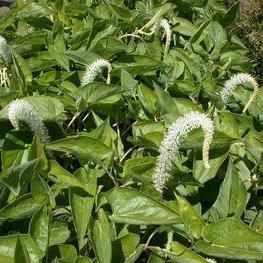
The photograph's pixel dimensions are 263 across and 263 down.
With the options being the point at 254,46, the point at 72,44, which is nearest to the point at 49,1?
the point at 72,44

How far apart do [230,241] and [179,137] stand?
237 millimetres

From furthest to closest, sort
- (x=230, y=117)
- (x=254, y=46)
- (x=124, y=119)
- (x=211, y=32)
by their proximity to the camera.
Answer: (x=254, y=46)
(x=211, y=32)
(x=124, y=119)
(x=230, y=117)

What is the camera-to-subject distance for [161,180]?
4.05 feet

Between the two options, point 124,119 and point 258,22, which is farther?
point 258,22

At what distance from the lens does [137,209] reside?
3.95ft

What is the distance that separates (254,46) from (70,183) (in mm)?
3774

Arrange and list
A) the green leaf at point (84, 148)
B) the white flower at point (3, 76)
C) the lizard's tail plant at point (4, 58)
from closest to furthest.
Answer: the green leaf at point (84, 148), the lizard's tail plant at point (4, 58), the white flower at point (3, 76)

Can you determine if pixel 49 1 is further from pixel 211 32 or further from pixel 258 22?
pixel 258 22

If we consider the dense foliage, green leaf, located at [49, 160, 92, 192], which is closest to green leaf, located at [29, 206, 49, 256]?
the dense foliage

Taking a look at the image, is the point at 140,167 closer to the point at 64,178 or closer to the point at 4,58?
the point at 64,178

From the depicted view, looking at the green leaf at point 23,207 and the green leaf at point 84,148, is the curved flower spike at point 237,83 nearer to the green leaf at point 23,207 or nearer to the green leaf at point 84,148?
the green leaf at point 84,148

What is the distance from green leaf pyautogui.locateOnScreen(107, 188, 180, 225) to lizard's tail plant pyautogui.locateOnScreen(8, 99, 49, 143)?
0.68 ft

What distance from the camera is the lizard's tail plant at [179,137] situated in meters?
1.14

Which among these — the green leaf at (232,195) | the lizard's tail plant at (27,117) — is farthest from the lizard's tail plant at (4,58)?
the green leaf at (232,195)
